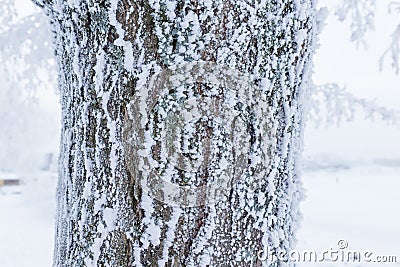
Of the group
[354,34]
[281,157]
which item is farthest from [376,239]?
[281,157]

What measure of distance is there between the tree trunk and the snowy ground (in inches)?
180

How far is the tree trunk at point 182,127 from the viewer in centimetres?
84

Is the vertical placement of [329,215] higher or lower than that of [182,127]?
higher

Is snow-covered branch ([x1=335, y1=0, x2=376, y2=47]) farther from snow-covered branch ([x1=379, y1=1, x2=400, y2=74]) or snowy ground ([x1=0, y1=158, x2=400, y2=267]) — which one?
snowy ground ([x1=0, y1=158, x2=400, y2=267])

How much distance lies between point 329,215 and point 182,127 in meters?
8.27

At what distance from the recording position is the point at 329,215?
28.3ft

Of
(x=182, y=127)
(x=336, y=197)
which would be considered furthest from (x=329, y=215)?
(x=182, y=127)

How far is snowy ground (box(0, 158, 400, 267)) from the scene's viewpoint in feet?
20.2

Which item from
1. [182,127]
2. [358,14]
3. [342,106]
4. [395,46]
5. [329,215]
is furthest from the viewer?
[329,215]

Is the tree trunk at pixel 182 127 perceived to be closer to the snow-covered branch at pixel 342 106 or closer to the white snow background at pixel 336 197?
the white snow background at pixel 336 197

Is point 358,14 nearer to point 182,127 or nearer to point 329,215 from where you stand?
point 329,215

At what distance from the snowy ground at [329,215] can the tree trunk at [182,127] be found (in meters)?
4.56

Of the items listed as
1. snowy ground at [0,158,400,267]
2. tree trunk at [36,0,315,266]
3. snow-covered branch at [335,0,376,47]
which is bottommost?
tree trunk at [36,0,315,266]

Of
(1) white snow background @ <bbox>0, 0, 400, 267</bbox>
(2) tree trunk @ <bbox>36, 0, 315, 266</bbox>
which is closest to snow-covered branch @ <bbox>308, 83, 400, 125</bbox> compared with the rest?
(1) white snow background @ <bbox>0, 0, 400, 267</bbox>
